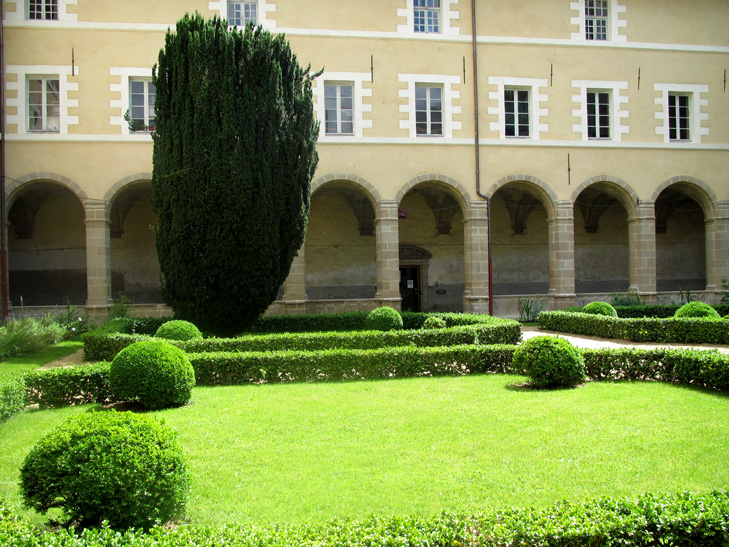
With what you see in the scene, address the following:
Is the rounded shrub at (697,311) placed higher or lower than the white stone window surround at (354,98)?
lower

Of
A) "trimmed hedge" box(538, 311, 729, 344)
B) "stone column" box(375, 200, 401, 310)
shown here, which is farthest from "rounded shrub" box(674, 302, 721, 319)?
"stone column" box(375, 200, 401, 310)

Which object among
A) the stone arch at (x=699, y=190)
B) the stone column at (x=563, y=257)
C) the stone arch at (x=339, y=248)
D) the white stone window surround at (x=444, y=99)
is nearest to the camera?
the white stone window surround at (x=444, y=99)

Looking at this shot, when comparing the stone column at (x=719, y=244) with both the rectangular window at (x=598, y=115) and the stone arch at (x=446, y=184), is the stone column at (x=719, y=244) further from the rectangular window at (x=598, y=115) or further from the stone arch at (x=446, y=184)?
the stone arch at (x=446, y=184)

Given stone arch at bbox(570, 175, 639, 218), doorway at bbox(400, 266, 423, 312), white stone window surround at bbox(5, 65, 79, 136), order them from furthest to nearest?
A: doorway at bbox(400, 266, 423, 312) < stone arch at bbox(570, 175, 639, 218) < white stone window surround at bbox(5, 65, 79, 136)

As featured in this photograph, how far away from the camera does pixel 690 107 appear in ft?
59.7

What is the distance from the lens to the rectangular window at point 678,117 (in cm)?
1816

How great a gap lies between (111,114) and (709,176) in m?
18.7

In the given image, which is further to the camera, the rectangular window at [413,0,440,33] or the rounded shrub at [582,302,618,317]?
the rectangular window at [413,0,440,33]

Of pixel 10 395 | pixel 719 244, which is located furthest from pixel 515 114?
pixel 10 395

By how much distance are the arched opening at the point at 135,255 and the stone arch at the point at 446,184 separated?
30.2 feet

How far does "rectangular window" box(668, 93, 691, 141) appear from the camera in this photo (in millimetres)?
18156

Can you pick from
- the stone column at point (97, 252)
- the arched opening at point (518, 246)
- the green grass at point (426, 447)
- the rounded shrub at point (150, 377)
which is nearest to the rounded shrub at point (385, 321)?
the green grass at point (426, 447)

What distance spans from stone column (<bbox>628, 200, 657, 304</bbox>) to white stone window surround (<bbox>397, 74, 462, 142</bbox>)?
6584mm

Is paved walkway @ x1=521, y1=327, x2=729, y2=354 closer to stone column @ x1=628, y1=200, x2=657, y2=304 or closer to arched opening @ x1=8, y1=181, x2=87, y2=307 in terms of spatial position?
stone column @ x1=628, y1=200, x2=657, y2=304
